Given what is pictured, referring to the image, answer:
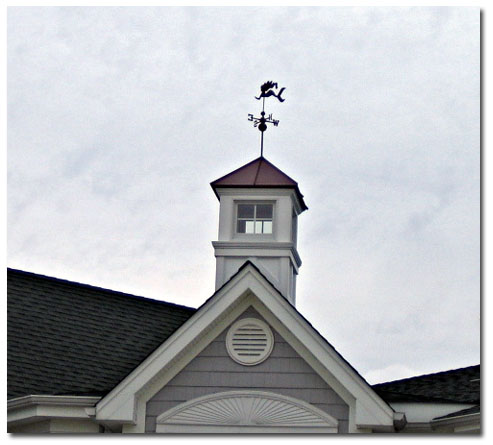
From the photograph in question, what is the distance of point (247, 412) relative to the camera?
34.6 ft

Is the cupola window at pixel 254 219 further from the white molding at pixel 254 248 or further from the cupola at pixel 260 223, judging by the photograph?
the white molding at pixel 254 248

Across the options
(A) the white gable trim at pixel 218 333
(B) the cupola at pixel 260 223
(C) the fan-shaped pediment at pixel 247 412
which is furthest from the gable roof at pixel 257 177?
(C) the fan-shaped pediment at pixel 247 412

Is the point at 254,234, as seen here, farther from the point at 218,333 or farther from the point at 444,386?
the point at 444,386

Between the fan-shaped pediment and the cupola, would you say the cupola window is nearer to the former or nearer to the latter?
the cupola

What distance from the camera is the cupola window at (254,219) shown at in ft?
41.3

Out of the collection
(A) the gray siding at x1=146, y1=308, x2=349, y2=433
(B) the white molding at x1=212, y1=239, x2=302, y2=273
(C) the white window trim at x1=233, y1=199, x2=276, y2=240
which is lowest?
(A) the gray siding at x1=146, y1=308, x2=349, y2=433

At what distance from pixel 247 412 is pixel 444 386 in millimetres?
2828

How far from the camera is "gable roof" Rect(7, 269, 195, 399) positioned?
1218 centimetres

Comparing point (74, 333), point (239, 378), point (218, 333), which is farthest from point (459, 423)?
point (74, 333)

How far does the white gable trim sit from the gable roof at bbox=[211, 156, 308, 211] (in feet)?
6.77

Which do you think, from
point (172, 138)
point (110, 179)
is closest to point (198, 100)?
point (172, 138)

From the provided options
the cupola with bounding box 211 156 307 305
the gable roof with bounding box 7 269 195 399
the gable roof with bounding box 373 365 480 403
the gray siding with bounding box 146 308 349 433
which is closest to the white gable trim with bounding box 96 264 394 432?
the gray siding with bounding box 146 308 349 433

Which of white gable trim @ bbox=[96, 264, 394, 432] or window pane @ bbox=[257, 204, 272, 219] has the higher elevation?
window pane @ bbox=[257, 204, 272, 219]

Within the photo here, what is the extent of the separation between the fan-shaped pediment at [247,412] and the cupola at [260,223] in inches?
76.8
